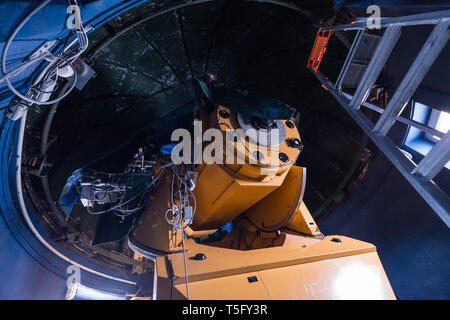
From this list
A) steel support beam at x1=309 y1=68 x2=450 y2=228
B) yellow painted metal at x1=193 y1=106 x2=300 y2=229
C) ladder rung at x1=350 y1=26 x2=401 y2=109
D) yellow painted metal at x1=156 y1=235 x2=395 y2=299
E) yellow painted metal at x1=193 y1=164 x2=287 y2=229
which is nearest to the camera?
steel support beam at x1=309 y1=68 x2=450 y2=228

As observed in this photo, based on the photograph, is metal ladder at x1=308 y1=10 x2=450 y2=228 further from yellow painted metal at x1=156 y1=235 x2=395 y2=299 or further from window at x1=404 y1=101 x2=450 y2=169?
window at x1=404 y1=101 x2=450 y2=169

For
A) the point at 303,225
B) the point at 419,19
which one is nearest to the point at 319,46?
the point at 419,19

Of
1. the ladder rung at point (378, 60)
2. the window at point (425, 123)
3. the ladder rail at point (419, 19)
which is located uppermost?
the ladder rail at point (419, 19)

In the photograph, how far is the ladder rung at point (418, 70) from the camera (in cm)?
141

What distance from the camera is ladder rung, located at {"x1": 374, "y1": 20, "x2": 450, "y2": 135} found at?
141 centimetres

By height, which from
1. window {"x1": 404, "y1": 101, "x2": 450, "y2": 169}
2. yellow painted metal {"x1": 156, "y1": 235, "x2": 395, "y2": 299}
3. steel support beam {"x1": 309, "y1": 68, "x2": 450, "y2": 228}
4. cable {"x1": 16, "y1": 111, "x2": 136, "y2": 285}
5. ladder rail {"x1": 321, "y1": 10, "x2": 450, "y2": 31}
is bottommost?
cable {"x1": 16, "y1": 111, "x2": 136, "y2": 285}

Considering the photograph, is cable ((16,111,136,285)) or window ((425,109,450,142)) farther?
window ((425,109,450,142))

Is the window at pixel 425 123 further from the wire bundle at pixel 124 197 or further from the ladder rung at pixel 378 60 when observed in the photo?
the wire bundle at pixel 124 197

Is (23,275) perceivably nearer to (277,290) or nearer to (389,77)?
(277,290)

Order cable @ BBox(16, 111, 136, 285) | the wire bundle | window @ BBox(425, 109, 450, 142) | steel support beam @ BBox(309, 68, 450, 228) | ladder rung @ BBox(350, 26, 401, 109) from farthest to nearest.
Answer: the wire bundle → window @ BBox(425, 109, 450, 142) → cable @ BBox(16, 111, 136, 285) → ladder rung @ BBox(350, 26, 401, 109) → steel support beam @ BBox(309, 68, 450, 228)

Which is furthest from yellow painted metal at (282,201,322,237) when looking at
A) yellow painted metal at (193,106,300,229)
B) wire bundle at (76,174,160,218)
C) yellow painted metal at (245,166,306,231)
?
wire bundle at (76,174,160,218)

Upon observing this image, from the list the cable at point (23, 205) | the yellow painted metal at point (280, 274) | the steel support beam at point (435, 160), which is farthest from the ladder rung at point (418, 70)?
the cable at point (23, 205)

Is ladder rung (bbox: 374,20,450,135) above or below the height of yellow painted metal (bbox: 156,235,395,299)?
above

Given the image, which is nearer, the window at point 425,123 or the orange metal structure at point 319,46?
the window at point 425,123
